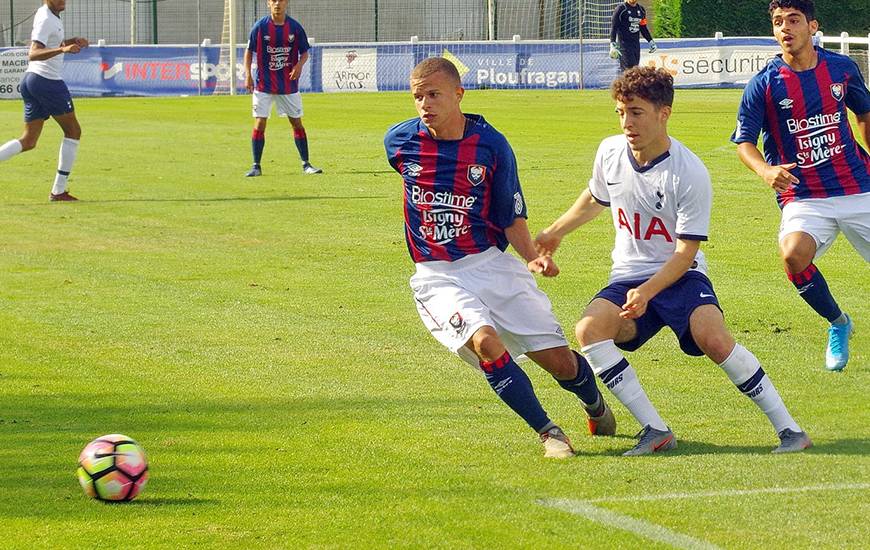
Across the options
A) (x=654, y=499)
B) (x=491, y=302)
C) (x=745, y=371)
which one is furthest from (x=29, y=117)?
(x=654, y=499)

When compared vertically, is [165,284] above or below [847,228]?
below

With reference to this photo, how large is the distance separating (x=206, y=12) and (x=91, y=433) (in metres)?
42.0

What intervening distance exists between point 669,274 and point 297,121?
476 inches

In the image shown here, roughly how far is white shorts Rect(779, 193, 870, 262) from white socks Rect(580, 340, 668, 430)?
2.24 metres

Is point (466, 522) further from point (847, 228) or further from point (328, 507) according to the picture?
point (847, 228)

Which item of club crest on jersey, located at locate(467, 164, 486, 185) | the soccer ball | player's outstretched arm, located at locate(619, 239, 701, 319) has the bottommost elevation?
the soccer ball

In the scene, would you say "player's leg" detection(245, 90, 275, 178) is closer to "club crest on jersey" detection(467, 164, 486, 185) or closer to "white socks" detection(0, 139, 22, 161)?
"white socks" detection(0, 139, 22, 161)

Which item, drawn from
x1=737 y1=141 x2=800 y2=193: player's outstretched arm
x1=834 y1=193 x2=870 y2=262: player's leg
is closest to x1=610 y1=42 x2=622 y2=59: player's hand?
x1=834 y1=193 x2=870 y2=262: player's leg

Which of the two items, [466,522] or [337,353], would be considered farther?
[337,353]

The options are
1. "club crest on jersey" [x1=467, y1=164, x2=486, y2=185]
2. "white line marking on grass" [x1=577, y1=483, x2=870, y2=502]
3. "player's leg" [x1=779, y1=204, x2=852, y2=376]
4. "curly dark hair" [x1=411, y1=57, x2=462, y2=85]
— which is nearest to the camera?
"white line marking on grass" [x1=577, y1=483, x2=870, y2=502]

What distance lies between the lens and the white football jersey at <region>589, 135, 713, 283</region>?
619cm

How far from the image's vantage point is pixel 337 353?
8.39m

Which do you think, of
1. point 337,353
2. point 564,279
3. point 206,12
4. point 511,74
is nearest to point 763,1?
point 511,74

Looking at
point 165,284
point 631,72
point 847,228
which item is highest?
point 631,72
